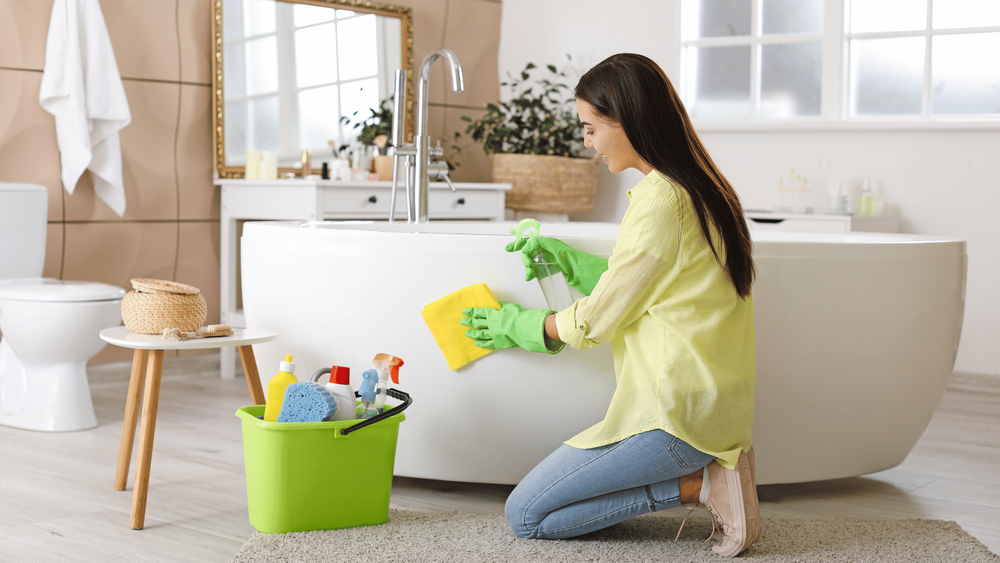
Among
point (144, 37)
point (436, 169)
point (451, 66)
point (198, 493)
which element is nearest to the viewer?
point (198, 493)

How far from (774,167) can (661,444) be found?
269 centimetres

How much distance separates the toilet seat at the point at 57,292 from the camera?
2689mm

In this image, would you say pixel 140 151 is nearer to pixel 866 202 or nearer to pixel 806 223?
pixel 806 223

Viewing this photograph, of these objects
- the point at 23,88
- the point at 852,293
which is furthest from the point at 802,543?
the point at 23,88

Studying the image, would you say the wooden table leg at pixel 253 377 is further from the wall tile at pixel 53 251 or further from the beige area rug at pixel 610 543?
the wall tile at pixel 53 251

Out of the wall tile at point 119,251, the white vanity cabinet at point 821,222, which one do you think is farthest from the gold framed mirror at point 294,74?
the white vanity cabinet at point 821,222

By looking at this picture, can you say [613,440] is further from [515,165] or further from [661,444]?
[515,165]

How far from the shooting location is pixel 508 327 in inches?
74.5

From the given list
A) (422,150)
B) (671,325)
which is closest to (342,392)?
(671,325)

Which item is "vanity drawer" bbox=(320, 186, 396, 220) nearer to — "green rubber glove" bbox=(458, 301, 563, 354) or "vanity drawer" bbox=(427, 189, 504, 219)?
"vanity drawer" bbox=(427, 189, 504, 219)

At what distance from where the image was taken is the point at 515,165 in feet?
13.9

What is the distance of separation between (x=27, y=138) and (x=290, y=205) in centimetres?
85

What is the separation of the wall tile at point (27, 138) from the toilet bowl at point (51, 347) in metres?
0.48

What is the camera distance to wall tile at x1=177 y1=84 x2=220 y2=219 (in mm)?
3588
